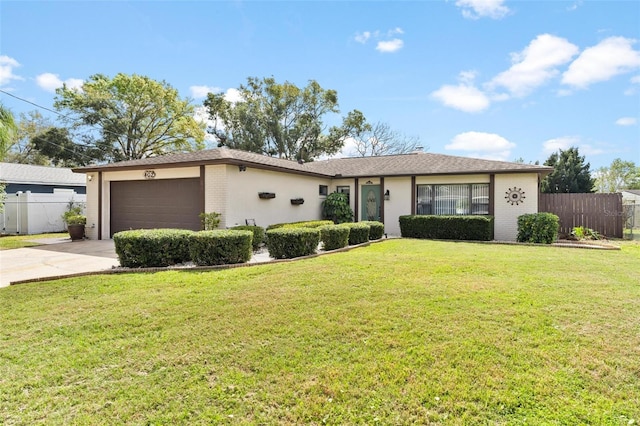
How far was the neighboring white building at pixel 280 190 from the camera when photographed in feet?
36.2

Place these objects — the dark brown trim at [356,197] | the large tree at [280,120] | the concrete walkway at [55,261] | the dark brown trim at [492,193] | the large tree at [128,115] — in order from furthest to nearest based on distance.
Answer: the large tree at [280,120] < the large tree at [128,115] < the dark brown trim at [356,197] < the dark brown trim at [492,193] < the concrete walkway at [55,261]

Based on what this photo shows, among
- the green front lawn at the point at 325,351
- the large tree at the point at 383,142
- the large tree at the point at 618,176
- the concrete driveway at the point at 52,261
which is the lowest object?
the green front lawn at the point at 325,351

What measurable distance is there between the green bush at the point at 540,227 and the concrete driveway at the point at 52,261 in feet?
40.5

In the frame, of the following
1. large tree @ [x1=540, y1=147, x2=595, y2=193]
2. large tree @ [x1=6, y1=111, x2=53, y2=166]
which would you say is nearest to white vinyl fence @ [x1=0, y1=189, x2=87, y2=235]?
large tree @ [x1=6, y1=111, x2=53, y2=166]

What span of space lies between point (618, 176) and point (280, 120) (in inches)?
1705

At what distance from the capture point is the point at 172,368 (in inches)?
125

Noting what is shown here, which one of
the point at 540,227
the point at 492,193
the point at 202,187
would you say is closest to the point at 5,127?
the point at 202,187

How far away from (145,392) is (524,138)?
26.4 meters

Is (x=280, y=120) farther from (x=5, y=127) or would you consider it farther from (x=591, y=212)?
(x=591, y=212)

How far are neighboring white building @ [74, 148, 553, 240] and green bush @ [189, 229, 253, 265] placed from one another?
334 cm

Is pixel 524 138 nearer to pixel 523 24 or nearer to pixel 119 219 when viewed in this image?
pixel 523 24

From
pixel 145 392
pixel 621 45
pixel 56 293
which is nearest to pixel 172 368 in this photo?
pixel 145 392

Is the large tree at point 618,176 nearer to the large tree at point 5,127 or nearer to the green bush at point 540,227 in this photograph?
the green bush at point 540,227

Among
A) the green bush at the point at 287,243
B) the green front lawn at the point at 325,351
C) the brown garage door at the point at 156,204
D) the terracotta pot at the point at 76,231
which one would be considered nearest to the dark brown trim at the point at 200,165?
the brown garage door at the point at 156,204
